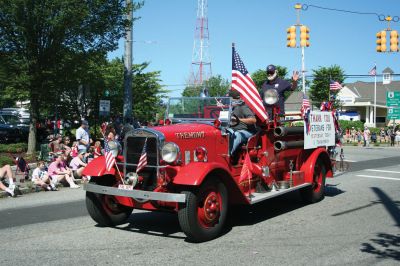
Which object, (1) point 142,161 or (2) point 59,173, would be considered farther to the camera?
(2) point 59,173

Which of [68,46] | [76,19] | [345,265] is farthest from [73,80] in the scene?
[345,265]

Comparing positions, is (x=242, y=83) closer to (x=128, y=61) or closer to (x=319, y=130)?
(x=319, y=130)

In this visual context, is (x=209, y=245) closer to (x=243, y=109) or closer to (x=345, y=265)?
(x=345, y=265)

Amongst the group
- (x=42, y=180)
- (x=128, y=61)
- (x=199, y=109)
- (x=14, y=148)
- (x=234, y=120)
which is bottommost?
(x=42, y=180)

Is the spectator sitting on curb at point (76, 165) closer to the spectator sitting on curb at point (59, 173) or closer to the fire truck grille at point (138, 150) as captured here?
the spectator sitting on curb at point (59, 173)

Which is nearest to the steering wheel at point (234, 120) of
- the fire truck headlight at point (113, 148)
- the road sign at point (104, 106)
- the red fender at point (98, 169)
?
the fire truck headlight at point (113, 148)

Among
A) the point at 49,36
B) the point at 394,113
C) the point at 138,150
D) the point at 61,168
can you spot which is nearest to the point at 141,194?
the point at 138,150

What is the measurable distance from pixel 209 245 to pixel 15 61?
13865mm

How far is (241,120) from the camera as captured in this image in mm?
7773

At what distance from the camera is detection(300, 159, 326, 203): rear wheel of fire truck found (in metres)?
9.12

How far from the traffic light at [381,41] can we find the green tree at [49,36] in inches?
482

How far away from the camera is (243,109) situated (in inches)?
311

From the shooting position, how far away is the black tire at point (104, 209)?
7008 mm

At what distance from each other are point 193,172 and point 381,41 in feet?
63.1
